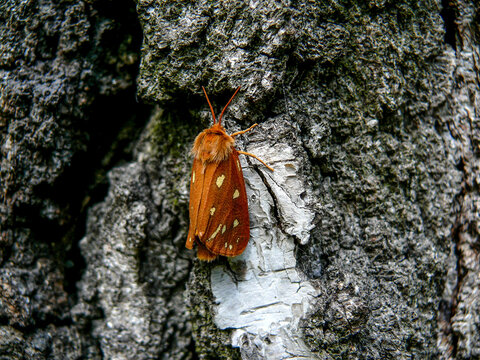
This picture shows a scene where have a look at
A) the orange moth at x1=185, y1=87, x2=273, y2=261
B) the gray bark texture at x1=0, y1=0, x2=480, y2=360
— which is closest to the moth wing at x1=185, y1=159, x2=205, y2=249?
the orange moth at x1=185, y1=87, x2=273, y2=261

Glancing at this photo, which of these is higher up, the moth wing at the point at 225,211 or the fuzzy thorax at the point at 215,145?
the fuzzy thorax at the point at 215,145

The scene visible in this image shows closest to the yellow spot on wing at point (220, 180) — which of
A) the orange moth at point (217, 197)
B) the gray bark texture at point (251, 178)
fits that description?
the orange moth at point (217, 197)

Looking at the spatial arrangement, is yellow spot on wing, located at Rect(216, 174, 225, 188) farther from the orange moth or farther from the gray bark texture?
the gray bark texture

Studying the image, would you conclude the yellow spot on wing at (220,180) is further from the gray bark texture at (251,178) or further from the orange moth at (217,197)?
the gray bark texture at (251,178)

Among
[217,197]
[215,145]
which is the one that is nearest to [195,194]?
[217,197]

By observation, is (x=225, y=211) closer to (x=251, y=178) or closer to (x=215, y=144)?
(x=251, y=178)

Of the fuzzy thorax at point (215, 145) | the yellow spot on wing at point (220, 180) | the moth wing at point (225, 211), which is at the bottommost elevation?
the moth wing at point (225, 211)
